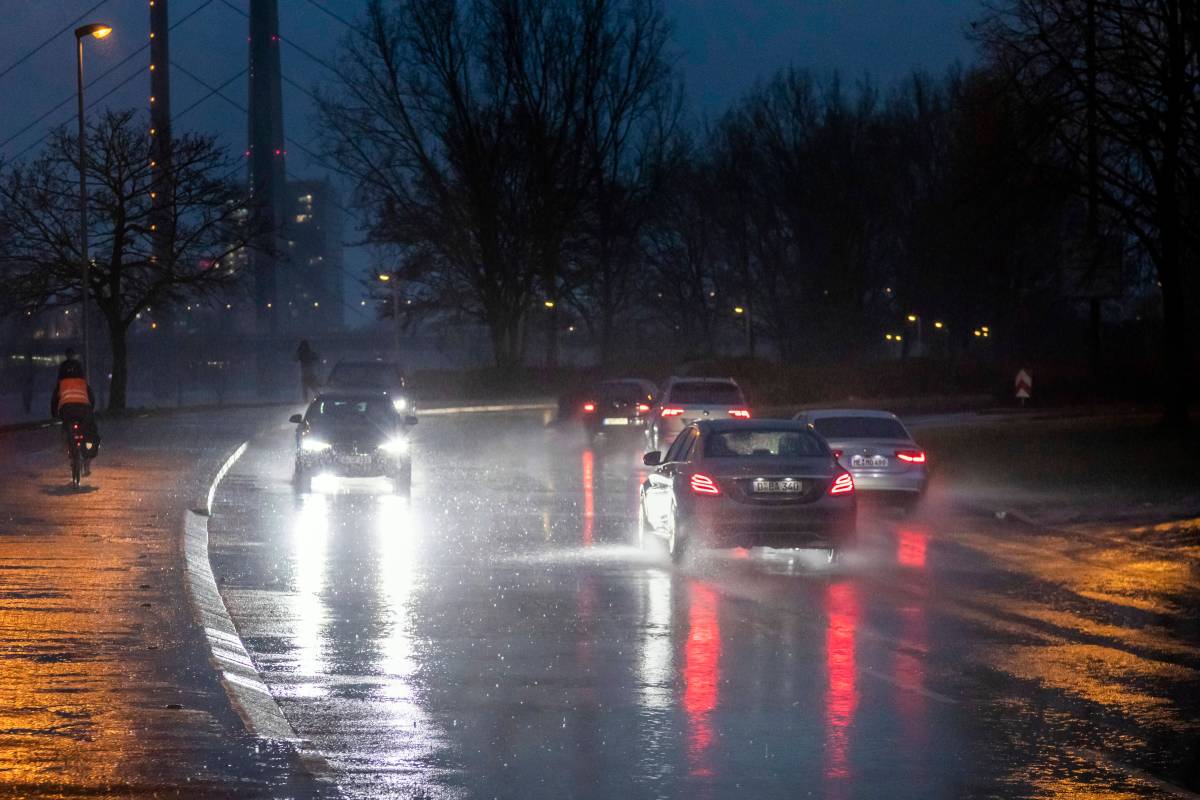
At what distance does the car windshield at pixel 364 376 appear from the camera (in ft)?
129

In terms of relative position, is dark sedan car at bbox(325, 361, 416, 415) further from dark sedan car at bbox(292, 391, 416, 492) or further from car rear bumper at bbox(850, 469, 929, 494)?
car rear bumper at bbox(850, 469, 929, 494)

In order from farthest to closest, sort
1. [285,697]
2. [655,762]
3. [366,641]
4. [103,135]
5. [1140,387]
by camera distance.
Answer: [1140,387], [103,135], [366,641], [285,697], [655,762]

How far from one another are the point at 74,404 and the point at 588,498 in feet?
26.3

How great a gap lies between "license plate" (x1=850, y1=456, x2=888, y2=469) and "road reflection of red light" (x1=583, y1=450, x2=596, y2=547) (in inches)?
147

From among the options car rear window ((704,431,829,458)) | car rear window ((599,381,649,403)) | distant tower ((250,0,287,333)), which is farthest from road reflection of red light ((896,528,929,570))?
distant tower ((250,0,287,333))

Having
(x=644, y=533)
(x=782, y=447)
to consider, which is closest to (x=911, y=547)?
(x=782, y=447)

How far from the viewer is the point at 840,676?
10.3 metres

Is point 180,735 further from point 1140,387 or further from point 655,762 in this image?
point 1140,387

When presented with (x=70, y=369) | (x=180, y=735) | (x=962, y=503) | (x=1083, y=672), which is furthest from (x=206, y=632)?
(x=962, y=503)

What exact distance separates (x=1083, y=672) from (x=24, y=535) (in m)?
11.0

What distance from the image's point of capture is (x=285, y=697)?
9.46 m

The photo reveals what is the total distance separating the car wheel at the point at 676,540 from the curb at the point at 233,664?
15.3ft

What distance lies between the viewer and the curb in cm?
821

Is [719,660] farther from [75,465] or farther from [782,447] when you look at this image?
[75,465]
